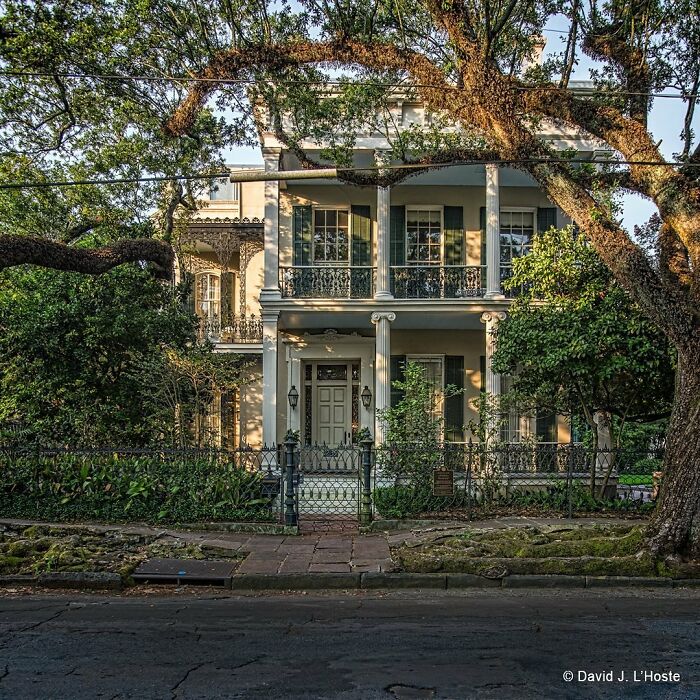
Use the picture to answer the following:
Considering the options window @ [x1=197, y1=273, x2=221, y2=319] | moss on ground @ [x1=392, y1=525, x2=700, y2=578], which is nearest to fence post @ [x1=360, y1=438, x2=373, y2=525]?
moss on ground @ [x1=392, y1=525, x2=700, y2=578]

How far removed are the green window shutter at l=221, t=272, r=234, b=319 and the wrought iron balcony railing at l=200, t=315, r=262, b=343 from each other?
0.26 meters

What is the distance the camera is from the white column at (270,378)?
14062 mm

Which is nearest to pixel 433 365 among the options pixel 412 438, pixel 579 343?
pixel 412 438

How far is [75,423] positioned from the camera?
39.9ft

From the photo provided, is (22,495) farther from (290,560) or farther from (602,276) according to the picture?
(602,276)

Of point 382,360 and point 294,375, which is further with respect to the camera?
point 294,375

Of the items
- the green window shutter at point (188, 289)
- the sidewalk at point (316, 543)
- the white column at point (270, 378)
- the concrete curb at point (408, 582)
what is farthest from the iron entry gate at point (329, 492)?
the green window shutter at point (188, 289)

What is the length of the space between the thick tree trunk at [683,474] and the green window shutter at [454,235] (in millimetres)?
8608

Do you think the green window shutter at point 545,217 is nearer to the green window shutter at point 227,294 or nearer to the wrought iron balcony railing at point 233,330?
the wrought iron balcony railing at point 233,330

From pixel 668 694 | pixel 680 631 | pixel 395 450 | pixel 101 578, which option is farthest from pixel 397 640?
pixel 395 450

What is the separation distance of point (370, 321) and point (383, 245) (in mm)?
2029

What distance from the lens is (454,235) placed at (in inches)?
631

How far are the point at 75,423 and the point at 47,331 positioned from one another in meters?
1.86

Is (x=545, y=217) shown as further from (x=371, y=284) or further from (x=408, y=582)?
(x=408, y=582)
